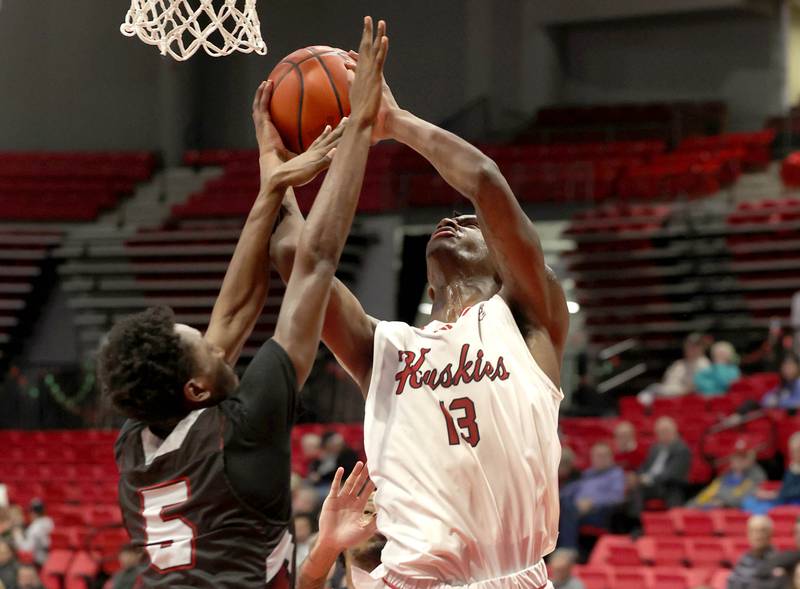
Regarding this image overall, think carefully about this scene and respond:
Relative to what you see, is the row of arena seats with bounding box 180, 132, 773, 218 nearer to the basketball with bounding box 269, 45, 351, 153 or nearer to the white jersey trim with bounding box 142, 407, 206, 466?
the basketball with bounding box 269, 45, 351, 153

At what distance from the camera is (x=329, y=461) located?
1006cm

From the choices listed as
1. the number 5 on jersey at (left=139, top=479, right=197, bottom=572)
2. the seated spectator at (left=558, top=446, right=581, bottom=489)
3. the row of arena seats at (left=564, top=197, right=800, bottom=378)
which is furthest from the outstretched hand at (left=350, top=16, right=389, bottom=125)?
the row of arena seats at (left=564, top=197, right=800, bottom=378)

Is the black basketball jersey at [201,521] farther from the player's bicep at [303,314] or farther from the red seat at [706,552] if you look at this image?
the red seat at [706,552]

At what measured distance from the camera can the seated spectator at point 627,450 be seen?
33.3 ft

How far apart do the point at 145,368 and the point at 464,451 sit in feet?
2.62

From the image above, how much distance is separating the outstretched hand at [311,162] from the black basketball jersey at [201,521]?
0.62 m

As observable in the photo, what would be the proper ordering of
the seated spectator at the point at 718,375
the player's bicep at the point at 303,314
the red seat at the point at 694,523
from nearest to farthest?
the player's bicep at the point at 303,314
the red seat at the point at 694,523
the seated spectator at the point at 718,375

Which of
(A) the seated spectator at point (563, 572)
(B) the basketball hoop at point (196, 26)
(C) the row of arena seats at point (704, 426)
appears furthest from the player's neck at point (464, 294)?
(C) the row of arena seats at point (704, 426)

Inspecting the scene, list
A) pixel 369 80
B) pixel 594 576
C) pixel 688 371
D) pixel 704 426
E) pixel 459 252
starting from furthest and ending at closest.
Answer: pixel 688 371
pixel 704 426
pixel 594 576
pixel 459 252
pixel 369 80

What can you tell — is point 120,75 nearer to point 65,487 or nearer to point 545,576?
point 65,487

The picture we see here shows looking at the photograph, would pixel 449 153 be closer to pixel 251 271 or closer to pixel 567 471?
pixel 251 271

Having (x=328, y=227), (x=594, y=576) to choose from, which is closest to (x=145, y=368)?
(x=328, y=227)

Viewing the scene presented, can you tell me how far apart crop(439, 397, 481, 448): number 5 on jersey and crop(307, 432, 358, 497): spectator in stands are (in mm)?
6896

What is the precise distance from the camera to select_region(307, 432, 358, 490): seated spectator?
988 cm
